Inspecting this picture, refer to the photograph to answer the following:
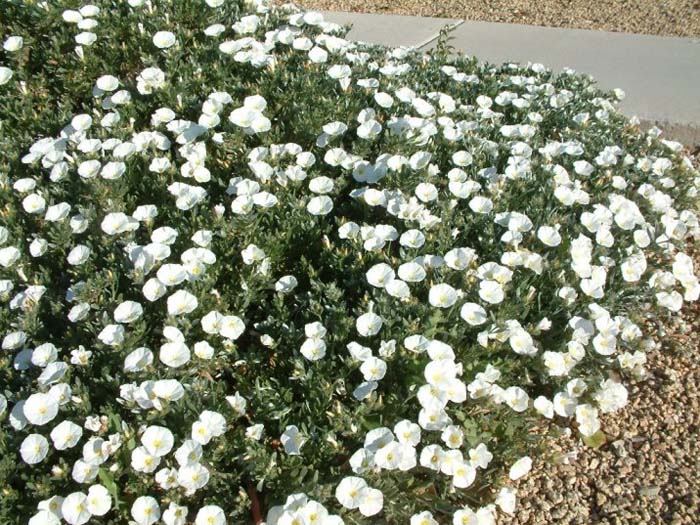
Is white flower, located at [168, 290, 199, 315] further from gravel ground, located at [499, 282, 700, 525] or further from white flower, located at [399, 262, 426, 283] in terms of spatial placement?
gravel ground, located at [499, 282, 700, 525]

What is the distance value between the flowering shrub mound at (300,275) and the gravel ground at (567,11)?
102 inches

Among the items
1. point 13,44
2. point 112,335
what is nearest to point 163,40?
point 13,44

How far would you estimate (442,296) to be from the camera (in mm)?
2689

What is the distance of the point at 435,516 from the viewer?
8.30 feet

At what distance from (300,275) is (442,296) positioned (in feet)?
2.18

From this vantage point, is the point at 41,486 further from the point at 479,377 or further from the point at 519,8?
the point at 519,8

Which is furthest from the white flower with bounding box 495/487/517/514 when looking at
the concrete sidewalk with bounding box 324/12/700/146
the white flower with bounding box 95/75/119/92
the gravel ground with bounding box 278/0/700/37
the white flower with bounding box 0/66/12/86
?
the gravel ground with bounding box 278/0/700/37

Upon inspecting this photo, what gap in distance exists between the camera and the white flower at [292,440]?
233cm

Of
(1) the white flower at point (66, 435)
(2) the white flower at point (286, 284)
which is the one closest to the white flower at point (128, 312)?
(1) the white flower at point (66, 435)

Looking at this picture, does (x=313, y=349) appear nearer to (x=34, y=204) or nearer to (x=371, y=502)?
(x=371, y=502)

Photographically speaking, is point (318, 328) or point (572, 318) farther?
point (572, 318)

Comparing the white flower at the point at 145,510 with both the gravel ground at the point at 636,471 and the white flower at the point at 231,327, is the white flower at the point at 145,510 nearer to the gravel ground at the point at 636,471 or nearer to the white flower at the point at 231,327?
the white flower at the point at 231,327

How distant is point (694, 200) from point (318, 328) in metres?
2.21

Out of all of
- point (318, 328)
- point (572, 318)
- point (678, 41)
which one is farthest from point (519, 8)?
point (318, 328)
